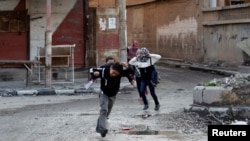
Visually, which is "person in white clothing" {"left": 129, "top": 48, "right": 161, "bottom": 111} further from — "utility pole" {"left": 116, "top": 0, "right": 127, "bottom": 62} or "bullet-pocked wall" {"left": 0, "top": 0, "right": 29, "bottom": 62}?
"bullet-pocked wall" {"left": 0, "top": 0, "right": 29, "bottom": 62}

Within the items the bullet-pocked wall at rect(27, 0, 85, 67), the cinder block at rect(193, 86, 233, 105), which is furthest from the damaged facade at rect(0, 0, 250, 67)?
the cinder block at rect(193, 86, 233, 105)

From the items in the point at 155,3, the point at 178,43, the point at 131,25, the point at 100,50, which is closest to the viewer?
the point at 100,50

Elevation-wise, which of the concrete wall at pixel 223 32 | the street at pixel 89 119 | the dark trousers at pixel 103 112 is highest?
the concrete wall at pixel 223 32

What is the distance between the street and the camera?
9359 millimetres

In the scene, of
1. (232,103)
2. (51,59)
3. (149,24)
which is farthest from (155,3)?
(232,103)

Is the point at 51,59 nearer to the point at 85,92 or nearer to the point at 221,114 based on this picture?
the point at 85,92

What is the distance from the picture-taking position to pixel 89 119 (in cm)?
1118

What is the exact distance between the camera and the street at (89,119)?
30.7ft

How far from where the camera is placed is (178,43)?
2902cm

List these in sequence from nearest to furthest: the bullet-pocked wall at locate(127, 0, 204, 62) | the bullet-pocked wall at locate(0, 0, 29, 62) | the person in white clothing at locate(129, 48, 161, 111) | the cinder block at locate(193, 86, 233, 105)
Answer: the cinder block at locate(193, 86, 233, 105), the person in white clothing at locate(129, 48, 161, 111), the bullet-pocked wall at locate(0, 0, 29, 62), the bullet-pocked wall at locate(127, 0, 204, 62)

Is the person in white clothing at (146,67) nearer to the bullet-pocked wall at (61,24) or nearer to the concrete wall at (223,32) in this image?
the bullet-pocked wall at (61,24)

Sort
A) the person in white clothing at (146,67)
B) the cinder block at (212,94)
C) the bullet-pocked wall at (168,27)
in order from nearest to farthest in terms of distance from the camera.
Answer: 1. the cinder block at (212,94)
2. the person in white clothing at (146,67)
3. the bullet-pocked wall at (168,27)

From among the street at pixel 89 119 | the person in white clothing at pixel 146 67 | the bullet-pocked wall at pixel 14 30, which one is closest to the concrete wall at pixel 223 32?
the street at pixel 89 119

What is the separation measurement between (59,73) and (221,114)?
1013 cm
